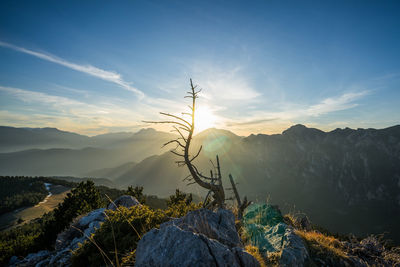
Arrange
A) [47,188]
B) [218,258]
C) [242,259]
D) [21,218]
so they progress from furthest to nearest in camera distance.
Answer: [47,188] < [21,218] < [242,259] < [218,258]

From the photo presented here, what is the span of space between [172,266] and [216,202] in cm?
431

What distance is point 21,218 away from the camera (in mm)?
43906

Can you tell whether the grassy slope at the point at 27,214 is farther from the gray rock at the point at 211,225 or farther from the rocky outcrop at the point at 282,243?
the rocky outcrop at the point at 282,243

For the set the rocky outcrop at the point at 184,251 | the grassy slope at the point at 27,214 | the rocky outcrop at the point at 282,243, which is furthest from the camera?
the grassy slope at the point at 27,214

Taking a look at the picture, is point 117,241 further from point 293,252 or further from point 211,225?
point 293,252

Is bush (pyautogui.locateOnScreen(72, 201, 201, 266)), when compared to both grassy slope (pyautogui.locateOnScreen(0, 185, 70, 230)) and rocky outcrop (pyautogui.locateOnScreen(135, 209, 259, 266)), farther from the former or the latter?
grassy slope (pyautogui.locateOnScreen(0, 185, 70, 230))

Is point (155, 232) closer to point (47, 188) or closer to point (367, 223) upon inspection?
point (47, 188)

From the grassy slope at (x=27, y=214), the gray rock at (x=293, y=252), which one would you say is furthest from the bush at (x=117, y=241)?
the grassy slope at (x=27, y=214)

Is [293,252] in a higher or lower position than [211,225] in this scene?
lower

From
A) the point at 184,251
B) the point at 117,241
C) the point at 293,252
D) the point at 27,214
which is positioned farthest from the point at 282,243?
the point at 27,214

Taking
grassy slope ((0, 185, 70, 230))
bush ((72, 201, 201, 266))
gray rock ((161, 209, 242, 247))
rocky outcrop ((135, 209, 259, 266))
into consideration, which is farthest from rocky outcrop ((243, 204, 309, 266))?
grassy slope ((0, 185, 70, 230))

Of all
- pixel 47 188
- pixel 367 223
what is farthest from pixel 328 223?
pixel 47 188

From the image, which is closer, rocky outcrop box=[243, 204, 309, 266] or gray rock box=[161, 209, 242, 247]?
gray rock box=[161, 209, 242, 247]

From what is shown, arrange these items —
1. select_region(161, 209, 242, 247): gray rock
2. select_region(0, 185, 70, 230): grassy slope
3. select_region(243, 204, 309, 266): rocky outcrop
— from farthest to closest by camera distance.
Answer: select_region(0, 185, 70, 230): grassy slope → select_region(243, 204, 309, 266): rocky outcrop → select_region(161, 209, 242, 247): gray rock
